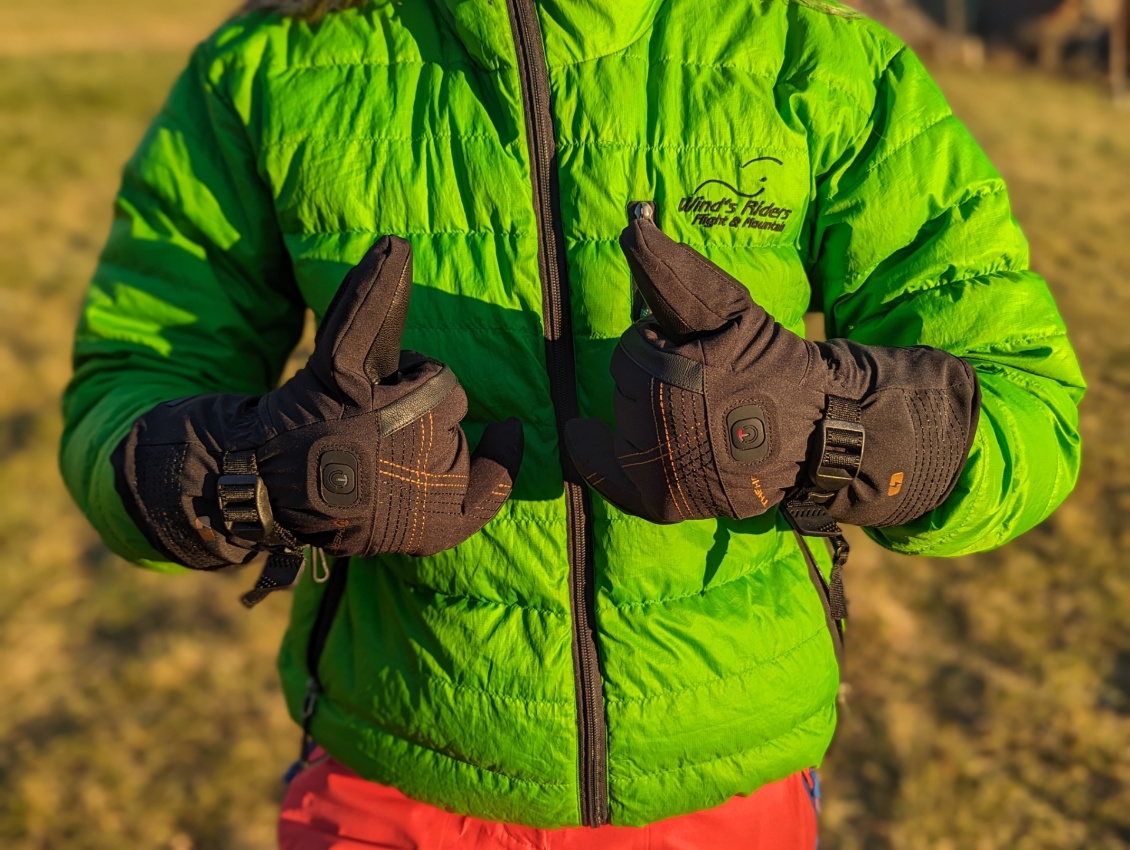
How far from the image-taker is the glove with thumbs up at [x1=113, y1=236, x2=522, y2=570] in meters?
1.43

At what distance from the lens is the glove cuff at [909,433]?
1.42 meters

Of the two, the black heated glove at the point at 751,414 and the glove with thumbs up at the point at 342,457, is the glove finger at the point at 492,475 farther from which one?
the black heated glove at the point at 751,414

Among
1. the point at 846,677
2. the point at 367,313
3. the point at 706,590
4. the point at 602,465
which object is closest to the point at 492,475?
the point at 602,465

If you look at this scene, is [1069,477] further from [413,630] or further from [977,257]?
[413,630]

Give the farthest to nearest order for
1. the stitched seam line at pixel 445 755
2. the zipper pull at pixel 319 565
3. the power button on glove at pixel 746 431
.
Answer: the zipper pull at pixel 319 565 → the stitched seam line at pixel 445 755 → the power button on glove at pixel 746 431

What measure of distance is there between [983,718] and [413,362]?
2913 millimetres

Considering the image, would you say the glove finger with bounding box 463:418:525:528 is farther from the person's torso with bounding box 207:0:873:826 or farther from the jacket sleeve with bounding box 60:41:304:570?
the jacket sleeve with bounding box 60:41:304:570

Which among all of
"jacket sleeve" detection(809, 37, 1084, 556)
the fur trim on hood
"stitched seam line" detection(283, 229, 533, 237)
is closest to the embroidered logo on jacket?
"jacket sleeve" detection(809, 37, 1084, 556)

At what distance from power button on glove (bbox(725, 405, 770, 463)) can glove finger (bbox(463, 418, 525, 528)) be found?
32 cm

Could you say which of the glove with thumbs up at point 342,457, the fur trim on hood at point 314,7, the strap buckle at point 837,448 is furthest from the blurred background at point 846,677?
the fur trim on hood at point 314,7

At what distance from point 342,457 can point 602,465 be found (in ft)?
1.13

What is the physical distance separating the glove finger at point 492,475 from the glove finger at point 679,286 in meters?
0.28

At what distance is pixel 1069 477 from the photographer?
1.65m

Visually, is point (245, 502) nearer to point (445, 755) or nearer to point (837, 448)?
point (445, 755)
